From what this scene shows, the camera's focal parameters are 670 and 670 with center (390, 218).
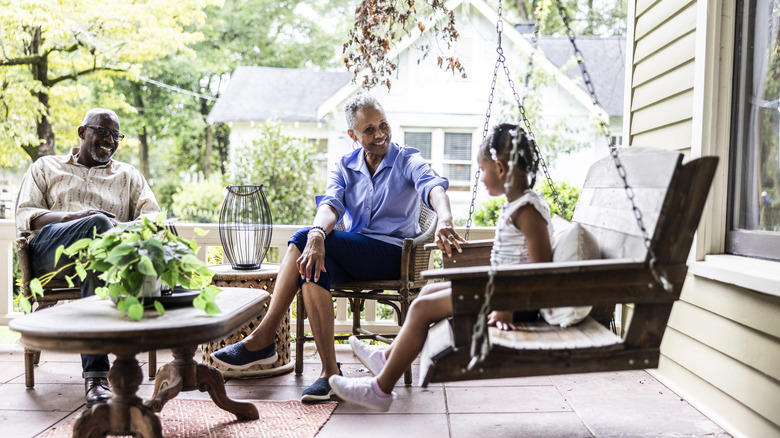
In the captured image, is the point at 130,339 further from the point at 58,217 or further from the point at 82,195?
the point at 82,195

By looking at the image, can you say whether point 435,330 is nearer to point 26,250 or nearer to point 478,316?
point 478,316

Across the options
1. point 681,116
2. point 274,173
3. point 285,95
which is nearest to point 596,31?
point 285,95

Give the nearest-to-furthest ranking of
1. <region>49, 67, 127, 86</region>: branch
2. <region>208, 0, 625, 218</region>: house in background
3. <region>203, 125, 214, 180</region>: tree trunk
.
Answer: <region>49, 67, 127, 86</region>: branch, <region>208, 0, 625, 218</region>: house in background, <region>203, 125, 214, 180</region>: tree trunk

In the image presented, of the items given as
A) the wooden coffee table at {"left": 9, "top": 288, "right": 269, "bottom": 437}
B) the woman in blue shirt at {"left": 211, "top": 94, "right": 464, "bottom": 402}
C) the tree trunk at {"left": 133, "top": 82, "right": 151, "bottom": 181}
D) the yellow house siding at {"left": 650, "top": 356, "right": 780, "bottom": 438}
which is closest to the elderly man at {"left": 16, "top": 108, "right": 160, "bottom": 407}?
the wooden coffee table at {"left": 9, "top": 288, "right": 269, "bottom": 437}

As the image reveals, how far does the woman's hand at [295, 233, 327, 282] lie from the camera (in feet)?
9.36

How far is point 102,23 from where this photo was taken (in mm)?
9188

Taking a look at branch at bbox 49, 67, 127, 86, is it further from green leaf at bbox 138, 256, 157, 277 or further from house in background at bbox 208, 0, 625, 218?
green leaf at bbox 138, 256, 157, 277

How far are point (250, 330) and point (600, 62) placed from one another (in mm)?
11498

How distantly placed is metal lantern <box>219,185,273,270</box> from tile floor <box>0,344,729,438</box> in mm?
626

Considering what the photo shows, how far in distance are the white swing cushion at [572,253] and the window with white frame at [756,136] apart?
69 cm

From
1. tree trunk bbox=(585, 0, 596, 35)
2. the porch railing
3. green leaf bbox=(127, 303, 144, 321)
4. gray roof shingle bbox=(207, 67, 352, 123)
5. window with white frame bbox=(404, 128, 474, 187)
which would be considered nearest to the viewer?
green leaf bbox=(127, 303, 144, 321)

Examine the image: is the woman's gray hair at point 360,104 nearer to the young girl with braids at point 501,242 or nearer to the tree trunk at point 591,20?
the young girl with braids at point 501,242

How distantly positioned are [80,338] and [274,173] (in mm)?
8318

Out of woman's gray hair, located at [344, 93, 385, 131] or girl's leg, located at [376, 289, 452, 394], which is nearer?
girl's leg, located at [376, 289, 452, 394]
